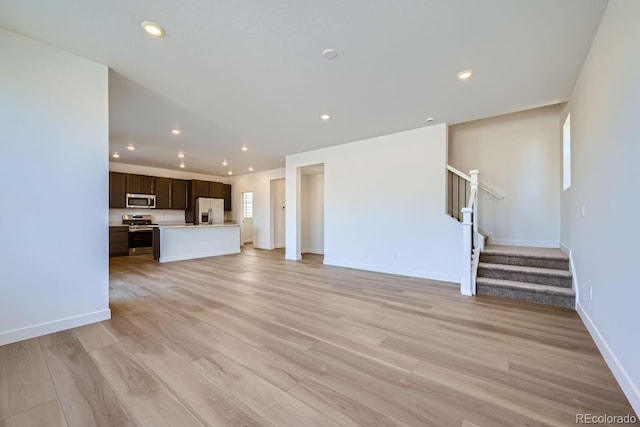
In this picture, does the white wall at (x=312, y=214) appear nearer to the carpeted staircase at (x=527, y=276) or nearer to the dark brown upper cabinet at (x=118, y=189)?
the carpeted staircase at (x=527, y=276)

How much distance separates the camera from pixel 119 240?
6918mm

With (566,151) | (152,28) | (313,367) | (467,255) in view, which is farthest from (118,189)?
(566,151)

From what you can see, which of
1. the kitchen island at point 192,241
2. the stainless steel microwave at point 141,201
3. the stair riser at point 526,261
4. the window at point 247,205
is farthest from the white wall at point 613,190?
the stainless steel microwave at point 141,201

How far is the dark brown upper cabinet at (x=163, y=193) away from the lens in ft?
26.0

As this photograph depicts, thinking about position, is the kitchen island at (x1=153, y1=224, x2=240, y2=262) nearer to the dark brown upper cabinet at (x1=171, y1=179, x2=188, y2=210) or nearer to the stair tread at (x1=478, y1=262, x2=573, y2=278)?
the dark brown upper cabinet at (x1=171, y1=179, x2=188, y2=210)

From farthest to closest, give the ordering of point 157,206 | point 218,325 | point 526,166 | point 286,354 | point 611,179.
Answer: point 157,206 → point 526,166 → point 218,325 → point 286,354 → point 611,179

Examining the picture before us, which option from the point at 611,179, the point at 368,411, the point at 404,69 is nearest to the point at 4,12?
the point at 404,69

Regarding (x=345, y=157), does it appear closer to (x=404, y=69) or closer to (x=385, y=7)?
(x=404, y=69)

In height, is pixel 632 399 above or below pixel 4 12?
below

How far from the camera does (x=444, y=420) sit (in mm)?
1330

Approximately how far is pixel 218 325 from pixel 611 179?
356cm

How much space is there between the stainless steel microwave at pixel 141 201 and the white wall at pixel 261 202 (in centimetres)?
296

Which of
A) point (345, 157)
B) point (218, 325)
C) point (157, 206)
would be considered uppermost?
point (345, 157)

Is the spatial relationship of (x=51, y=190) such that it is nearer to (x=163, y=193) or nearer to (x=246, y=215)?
(x=163, y=193)
